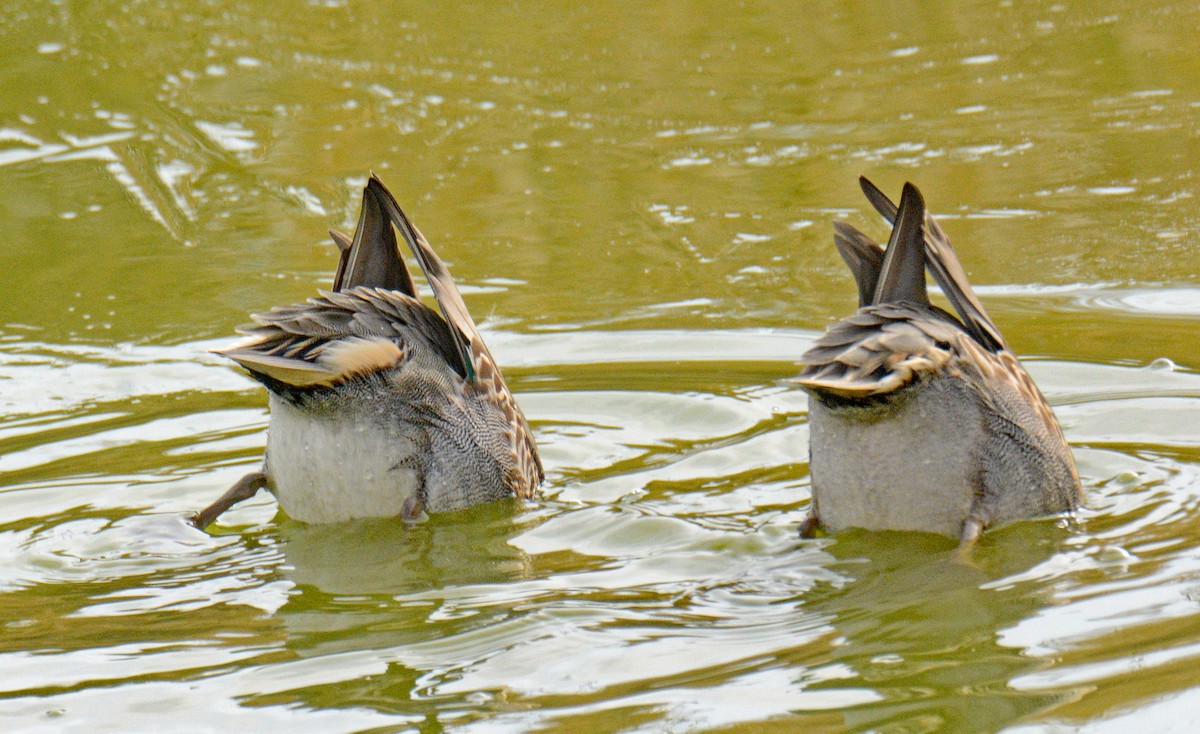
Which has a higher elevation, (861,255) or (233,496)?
(861,255)

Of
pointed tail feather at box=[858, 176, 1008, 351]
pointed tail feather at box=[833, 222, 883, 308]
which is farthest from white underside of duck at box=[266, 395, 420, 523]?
pointed tail feather at box=[858, 176, 1008, 351]

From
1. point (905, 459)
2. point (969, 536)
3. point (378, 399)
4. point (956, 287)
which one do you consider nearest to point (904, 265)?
point (956, 287)

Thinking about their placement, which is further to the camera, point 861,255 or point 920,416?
point 861,255

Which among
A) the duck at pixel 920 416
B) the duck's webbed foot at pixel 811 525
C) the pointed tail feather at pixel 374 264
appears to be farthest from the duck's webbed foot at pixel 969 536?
the pointed tail feather at pixel 374 264

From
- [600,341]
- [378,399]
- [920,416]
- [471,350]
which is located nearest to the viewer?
[920,416]

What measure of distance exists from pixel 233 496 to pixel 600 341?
2.56 meters

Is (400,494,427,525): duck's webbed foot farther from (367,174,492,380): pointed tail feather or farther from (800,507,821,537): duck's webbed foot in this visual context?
(800,507,821,537): duck's webbed foot

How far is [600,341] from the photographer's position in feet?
25.0

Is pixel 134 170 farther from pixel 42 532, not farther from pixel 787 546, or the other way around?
pixel 787 546

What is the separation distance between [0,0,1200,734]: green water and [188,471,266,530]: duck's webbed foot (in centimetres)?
16

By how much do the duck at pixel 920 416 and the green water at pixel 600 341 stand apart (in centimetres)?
13

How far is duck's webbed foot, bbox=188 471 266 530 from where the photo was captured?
5.47 m

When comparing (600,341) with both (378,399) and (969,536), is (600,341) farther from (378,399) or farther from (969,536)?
(969,536)

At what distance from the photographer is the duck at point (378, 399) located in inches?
195
